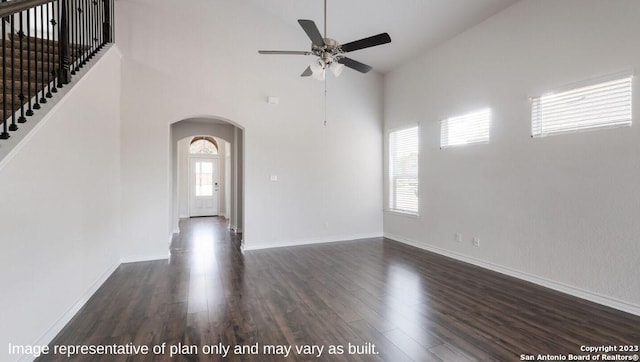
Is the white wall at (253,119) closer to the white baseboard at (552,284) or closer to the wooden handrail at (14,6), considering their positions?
the white baseboard at (552,284)

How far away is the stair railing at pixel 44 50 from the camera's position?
80.2 inches

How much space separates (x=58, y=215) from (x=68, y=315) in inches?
36.7

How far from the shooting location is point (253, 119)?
537 centimetres

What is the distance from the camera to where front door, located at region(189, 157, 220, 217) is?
10258 mm

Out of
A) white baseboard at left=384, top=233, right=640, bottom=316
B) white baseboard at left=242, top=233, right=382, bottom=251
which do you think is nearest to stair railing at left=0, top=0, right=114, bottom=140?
white baseboard at left=242, top=233, right=382, bottom=251

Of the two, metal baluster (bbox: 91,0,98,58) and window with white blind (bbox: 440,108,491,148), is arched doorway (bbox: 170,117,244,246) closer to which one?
metal baluster (bbox: 91,0,98,58)

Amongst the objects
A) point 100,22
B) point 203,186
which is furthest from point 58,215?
point 203,186

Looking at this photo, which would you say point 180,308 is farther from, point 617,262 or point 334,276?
point 617,262

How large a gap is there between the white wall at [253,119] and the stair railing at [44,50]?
82 cm

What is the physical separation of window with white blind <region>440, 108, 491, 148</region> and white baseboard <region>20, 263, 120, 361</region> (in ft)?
17.4

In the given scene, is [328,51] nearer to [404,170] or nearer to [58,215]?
[58,215]

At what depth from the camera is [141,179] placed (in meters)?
4.67

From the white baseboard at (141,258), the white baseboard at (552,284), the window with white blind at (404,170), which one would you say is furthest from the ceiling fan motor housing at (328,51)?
the white baseboard at (141,258)

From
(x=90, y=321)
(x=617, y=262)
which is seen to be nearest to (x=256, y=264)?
(x=90, y=321)
